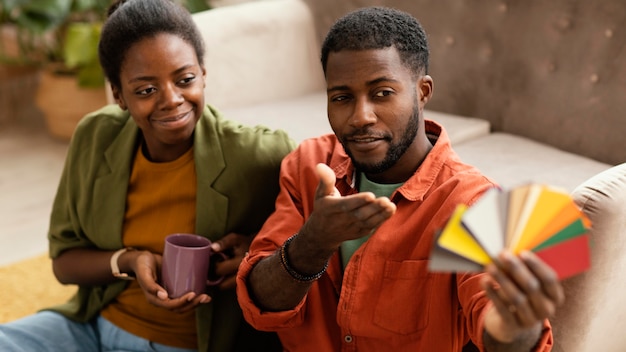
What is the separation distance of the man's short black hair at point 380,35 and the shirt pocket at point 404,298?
334 millimetres

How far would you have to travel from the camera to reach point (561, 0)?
2.22 m

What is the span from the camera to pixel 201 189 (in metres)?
1.61

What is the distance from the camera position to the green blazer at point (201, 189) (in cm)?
163

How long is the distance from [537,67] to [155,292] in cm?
136

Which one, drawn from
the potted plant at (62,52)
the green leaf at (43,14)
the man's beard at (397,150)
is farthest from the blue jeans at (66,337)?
the green leaf at (43,14)

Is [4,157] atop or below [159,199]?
below

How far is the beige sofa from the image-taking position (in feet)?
7.01

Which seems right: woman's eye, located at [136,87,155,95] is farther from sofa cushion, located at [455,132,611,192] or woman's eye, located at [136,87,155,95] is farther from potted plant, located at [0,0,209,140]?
potted plant, located at [0,0,209,140]

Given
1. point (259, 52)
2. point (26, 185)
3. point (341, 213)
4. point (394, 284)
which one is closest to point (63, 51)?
point (26, 185)

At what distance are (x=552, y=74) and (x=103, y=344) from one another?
1.45 m

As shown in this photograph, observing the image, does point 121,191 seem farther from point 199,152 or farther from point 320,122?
point 320,122

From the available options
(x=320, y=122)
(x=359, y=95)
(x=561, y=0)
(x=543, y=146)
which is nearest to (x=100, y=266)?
(x=359, y=95)

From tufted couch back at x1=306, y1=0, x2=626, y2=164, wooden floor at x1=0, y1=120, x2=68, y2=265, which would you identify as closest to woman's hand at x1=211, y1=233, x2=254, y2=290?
tufted couch back at x1=306, y1=0, x2=626, y2=164

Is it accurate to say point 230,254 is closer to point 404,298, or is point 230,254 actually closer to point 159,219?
point 159,219
